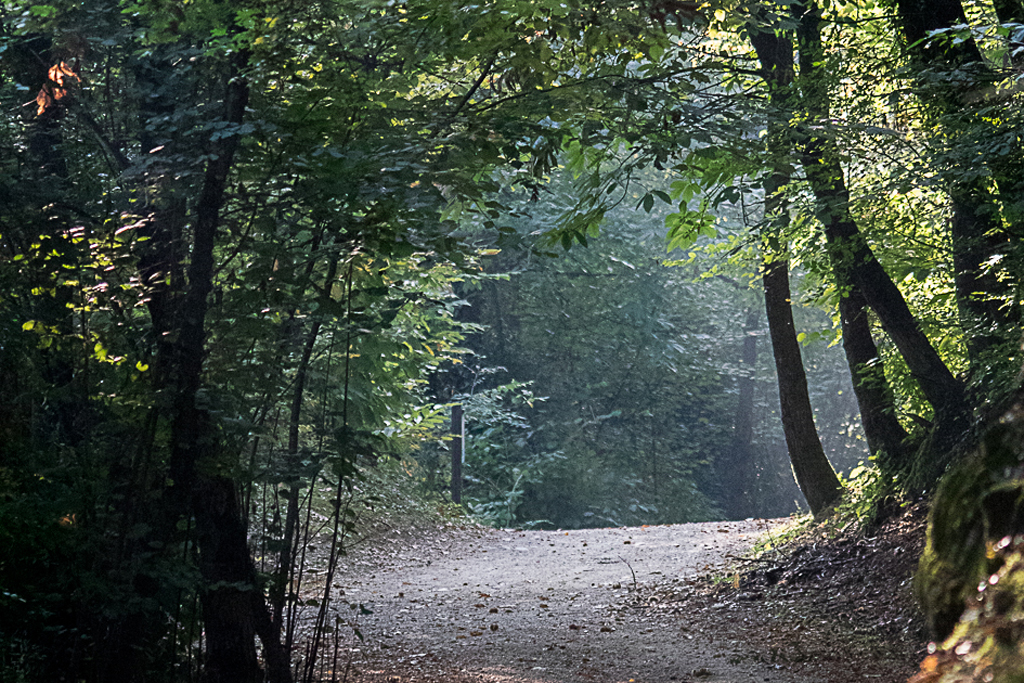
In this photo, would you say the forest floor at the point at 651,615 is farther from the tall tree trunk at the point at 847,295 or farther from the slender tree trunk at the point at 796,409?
the tall tree trunk at the point at 847,295

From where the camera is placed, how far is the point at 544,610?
871 cm

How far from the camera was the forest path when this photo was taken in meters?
6.29

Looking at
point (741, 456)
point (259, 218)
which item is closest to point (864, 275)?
point (259, 218)

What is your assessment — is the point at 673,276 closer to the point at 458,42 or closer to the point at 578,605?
the point at 578,605

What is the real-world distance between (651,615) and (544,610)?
45.3 inches

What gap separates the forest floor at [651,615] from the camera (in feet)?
20.2

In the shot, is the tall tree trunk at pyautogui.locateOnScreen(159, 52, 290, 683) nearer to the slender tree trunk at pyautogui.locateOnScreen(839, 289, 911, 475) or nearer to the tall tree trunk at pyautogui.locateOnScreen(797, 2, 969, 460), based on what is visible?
the tall tree trunk at pyautogui.locateOnScreen(797, 2, 969, 460)

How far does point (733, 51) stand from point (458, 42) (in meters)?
6.83

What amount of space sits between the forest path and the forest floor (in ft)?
0.08

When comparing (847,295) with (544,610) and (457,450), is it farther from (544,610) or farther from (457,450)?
(457,450)

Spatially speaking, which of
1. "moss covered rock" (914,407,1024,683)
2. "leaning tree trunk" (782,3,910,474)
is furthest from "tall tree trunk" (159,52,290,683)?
"leaning tree trunk" (782,3,910,474)

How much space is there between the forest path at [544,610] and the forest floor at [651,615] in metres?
0.02

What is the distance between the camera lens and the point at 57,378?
4777 mm

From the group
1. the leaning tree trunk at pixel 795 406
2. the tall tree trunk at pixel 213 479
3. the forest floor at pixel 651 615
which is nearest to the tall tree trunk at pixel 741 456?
the forest floor at pixel 651 615
